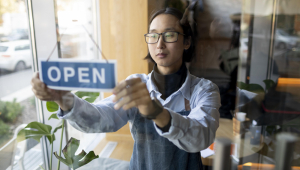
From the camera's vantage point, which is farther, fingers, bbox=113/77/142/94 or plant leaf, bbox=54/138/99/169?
plant leaf, bbox=54/138/99/169

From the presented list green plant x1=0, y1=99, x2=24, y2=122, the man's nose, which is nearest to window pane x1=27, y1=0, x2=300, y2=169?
the man's nose

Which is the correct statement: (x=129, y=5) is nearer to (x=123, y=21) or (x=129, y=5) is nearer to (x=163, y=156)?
(x=123, y=21)

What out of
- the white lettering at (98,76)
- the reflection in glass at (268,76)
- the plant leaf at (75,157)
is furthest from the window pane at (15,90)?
the reflection in glass at (268,76)

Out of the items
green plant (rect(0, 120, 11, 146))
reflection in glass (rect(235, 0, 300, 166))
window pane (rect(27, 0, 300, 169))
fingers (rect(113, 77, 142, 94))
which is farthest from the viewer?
green plant (rect(0, 120, 11, 146))

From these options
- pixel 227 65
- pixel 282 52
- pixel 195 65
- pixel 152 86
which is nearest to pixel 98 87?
pixel 152 86

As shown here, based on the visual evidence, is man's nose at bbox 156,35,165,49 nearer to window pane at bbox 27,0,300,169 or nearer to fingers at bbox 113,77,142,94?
window pane at bbox 27,0,300,169

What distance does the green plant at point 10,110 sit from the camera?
0.65 m

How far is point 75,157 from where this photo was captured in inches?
22.8

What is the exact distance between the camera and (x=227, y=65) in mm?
580

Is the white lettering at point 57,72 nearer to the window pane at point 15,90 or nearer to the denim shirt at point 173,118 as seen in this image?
the denim shirt at point 173,118

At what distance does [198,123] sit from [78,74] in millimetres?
278

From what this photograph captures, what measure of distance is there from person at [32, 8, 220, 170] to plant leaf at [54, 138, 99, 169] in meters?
0.09

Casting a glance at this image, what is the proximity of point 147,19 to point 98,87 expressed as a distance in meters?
0.21

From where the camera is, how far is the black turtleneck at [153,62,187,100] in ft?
1.60
